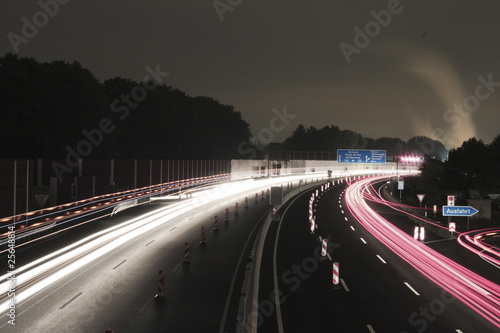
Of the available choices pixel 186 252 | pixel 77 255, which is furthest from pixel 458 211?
pixel 77 255

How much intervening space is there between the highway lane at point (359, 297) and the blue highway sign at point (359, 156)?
69.3 m

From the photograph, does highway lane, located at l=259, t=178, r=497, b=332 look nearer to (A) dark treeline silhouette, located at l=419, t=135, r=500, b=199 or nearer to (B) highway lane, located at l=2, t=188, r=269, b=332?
(B) highway lane, located at l=2, t=188, r=269, b=332

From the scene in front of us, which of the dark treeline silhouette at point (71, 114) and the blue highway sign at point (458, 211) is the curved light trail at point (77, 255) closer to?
the blue highway sign at point (458, 211)

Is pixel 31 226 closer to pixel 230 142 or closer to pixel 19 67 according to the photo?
pixel 19 67

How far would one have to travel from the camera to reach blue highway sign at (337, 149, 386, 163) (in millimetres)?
99688

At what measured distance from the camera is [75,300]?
16.1 m

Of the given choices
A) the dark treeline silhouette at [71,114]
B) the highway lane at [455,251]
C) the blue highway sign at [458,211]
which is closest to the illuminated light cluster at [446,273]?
the highway lane at [455,251]

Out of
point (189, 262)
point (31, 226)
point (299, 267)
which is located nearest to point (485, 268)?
point (299, 267)

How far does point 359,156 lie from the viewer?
100500 mm

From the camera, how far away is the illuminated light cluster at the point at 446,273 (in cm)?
1828

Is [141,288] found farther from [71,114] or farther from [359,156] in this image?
[359,156]

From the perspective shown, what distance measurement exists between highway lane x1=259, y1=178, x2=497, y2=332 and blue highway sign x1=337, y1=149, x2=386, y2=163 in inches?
2729

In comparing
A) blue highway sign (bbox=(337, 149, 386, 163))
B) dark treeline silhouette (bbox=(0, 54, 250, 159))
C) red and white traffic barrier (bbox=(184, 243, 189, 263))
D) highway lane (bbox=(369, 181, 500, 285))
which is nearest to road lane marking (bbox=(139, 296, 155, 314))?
red and white traffic barrier (bbox=(184, 243, 189, 263))

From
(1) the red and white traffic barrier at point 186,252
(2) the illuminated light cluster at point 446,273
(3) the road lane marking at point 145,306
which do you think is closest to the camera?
(3) the road lane marking at point 145,306
